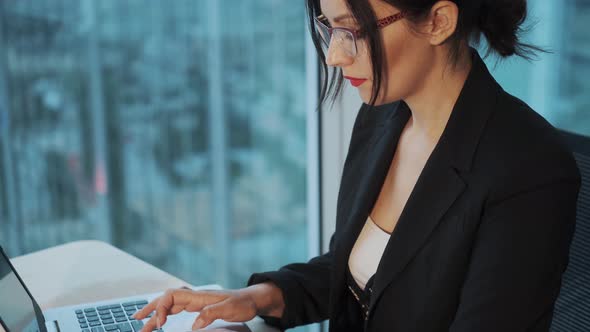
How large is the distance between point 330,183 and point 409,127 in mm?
856

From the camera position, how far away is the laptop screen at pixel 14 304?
982 millimetres

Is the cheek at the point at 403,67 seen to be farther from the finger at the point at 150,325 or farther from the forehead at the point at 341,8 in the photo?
the finger at the point at 150,325

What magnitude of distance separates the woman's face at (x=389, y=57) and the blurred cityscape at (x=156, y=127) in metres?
1.20

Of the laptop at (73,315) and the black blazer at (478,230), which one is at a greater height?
the black blazer at (478,230)

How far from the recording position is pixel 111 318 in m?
1.11

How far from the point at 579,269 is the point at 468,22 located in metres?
0.36

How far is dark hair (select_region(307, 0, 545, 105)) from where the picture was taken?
947 mm

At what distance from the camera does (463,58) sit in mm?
1046

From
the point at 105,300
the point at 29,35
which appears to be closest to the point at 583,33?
the point at 105,300

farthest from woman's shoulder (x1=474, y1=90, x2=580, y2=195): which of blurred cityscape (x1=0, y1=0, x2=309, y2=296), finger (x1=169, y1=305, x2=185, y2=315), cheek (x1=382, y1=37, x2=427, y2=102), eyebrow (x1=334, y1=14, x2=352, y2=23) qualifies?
blurred cityscape (x1=0, y1=0, x2=309, y2=296)

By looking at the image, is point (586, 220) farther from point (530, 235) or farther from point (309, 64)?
point (309, 64)

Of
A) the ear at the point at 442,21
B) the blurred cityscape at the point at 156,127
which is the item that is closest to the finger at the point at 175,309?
the ear at the point at 442,21

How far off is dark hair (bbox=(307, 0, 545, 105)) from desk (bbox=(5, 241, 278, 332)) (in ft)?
1.56

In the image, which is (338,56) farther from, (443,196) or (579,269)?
(579,269)
